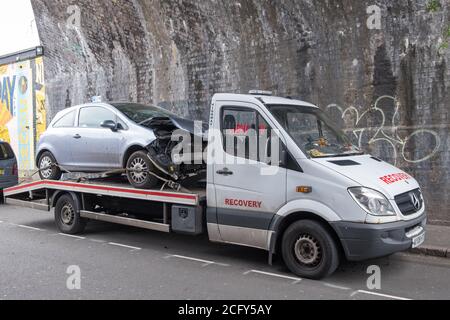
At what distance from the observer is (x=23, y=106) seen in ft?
60.9

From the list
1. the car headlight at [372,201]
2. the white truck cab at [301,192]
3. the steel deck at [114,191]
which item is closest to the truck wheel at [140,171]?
the steel deck at [114,191]

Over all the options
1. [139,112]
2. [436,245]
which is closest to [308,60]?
[139,112]

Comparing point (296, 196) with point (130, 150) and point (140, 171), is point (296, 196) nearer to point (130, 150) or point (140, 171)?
point (140, 171)

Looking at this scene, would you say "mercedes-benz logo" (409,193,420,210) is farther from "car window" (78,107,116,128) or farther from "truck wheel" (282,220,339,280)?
"car window" (78,107,116,128)

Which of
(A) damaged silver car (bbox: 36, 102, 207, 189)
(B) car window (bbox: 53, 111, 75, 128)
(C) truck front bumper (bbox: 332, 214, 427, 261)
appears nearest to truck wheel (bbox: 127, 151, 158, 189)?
(A) damaged silver car (bbox: 36, 102, 207, 189)

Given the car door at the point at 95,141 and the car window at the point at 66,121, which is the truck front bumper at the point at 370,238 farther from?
the car window at the point at 66,121

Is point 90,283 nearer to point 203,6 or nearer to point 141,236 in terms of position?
point 141,236

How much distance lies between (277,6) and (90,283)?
7629mm

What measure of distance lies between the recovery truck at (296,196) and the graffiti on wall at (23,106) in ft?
40.6

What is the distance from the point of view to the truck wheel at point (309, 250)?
5.58 meters

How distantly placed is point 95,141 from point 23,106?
469 inches

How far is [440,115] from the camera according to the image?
8.83 m

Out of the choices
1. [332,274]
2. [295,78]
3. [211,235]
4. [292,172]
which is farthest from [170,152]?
[295,78]

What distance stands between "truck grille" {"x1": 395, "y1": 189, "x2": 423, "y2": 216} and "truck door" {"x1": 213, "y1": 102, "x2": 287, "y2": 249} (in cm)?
139
